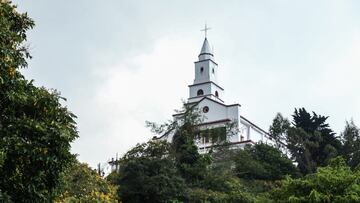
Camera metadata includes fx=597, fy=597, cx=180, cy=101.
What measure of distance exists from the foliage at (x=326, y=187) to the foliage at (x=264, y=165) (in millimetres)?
13387

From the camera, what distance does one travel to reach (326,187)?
17.6 metres

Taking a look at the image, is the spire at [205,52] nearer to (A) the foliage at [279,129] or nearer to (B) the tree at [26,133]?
(A) the foliage at [279,129]

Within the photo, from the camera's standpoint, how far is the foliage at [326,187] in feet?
55.8

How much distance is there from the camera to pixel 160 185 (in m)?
23.4

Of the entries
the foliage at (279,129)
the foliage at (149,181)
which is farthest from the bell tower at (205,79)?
the foliage at (149,181)

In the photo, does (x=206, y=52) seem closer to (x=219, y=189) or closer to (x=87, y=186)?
(x=219, y=189)

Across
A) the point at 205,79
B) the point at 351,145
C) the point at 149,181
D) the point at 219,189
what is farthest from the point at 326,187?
the point at 205,79

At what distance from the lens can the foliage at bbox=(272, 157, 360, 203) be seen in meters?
17.0

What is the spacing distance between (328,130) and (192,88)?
63.8 feet

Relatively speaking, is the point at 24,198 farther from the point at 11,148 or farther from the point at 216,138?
the point at 216,138

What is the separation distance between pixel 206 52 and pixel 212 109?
27.9 feet

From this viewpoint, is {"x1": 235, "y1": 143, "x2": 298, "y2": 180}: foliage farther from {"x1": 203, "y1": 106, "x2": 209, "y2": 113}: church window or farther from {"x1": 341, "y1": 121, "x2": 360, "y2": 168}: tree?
{"x1": 203, "y1": 106, "x2": 209, "y2": 113}: church window

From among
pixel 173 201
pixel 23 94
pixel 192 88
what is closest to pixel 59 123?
pixel 23 94

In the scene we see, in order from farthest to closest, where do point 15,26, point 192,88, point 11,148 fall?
1. point 192,88
2. point 15,26
3. point 11,148
